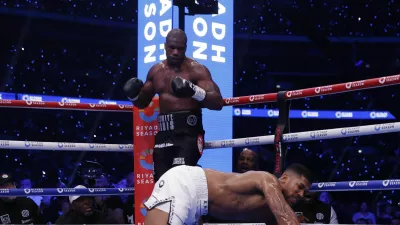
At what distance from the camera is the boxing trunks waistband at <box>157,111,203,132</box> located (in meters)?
3.51

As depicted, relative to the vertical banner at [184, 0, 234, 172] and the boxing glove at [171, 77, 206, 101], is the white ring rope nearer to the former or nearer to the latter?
the boxing glove at [171, 77, 206, 101]

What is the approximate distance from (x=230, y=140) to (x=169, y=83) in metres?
0.52

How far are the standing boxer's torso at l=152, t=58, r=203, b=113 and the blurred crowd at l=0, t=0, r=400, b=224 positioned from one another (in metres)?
6.61

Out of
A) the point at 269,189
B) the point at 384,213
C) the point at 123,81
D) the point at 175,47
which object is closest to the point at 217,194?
the point at 269,189

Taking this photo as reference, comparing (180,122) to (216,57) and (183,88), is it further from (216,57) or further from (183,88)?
(216,57)

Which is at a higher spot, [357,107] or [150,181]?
[357,107]

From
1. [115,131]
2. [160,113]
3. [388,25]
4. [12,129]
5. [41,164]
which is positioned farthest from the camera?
[388,25]

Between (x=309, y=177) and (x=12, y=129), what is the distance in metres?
9.73

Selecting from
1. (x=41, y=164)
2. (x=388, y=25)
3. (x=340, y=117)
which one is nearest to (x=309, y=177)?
Result: (x=41, y=164)

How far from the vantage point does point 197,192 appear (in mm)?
2752

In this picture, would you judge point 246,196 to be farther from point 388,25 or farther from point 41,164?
point 388,25

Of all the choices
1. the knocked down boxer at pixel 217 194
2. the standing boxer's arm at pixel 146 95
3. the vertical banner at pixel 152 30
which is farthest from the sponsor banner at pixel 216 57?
the knocked down boxer at pixel 217 194

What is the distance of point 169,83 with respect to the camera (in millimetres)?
3664

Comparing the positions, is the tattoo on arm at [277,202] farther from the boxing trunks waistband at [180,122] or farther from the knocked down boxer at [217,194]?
the boxing trunks waistband at [180,122]
